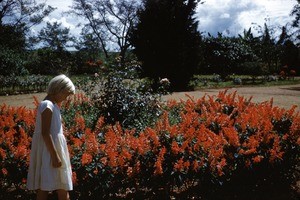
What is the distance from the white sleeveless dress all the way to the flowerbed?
0.32m

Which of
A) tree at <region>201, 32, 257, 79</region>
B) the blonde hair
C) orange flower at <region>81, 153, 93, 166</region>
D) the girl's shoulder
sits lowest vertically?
orange flower at <region>81, 153, 93, 166</region>

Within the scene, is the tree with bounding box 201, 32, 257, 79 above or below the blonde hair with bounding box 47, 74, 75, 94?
above

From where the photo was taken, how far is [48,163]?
3273mm

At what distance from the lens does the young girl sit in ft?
10.5

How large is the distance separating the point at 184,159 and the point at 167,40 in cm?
1756

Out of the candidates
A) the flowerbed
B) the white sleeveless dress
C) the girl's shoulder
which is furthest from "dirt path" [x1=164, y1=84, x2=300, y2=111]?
the girl's shoulder

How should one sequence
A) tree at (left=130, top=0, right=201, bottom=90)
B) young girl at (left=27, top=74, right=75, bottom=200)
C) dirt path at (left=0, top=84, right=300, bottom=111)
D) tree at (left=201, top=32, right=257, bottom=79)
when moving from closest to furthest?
young girl at (left=27, top=74, right=75, bottom=200)
dirt path at (left=0, top=84, right=300, bottom=111)
tree at (left=130, top=0, right=201, bottom=90)
tree at (left=201, top=32, right=257, bottom=79)

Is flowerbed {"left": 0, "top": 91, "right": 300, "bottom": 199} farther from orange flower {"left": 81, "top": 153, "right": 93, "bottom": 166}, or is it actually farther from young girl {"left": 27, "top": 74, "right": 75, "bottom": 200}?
young girl {"left": 27, "top": 74, "right": 75, "bottom": 200}

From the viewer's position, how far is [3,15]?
32.2 metres

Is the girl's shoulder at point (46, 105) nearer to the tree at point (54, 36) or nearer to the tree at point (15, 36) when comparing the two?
the tree at point (15, 36)

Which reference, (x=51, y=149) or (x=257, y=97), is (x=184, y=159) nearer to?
(x=51, y=149)

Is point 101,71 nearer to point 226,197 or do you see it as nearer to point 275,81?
point 226,197

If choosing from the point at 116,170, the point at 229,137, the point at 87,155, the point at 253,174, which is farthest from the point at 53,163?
the point at 253,174

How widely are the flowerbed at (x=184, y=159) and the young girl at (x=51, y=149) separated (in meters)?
0.34
